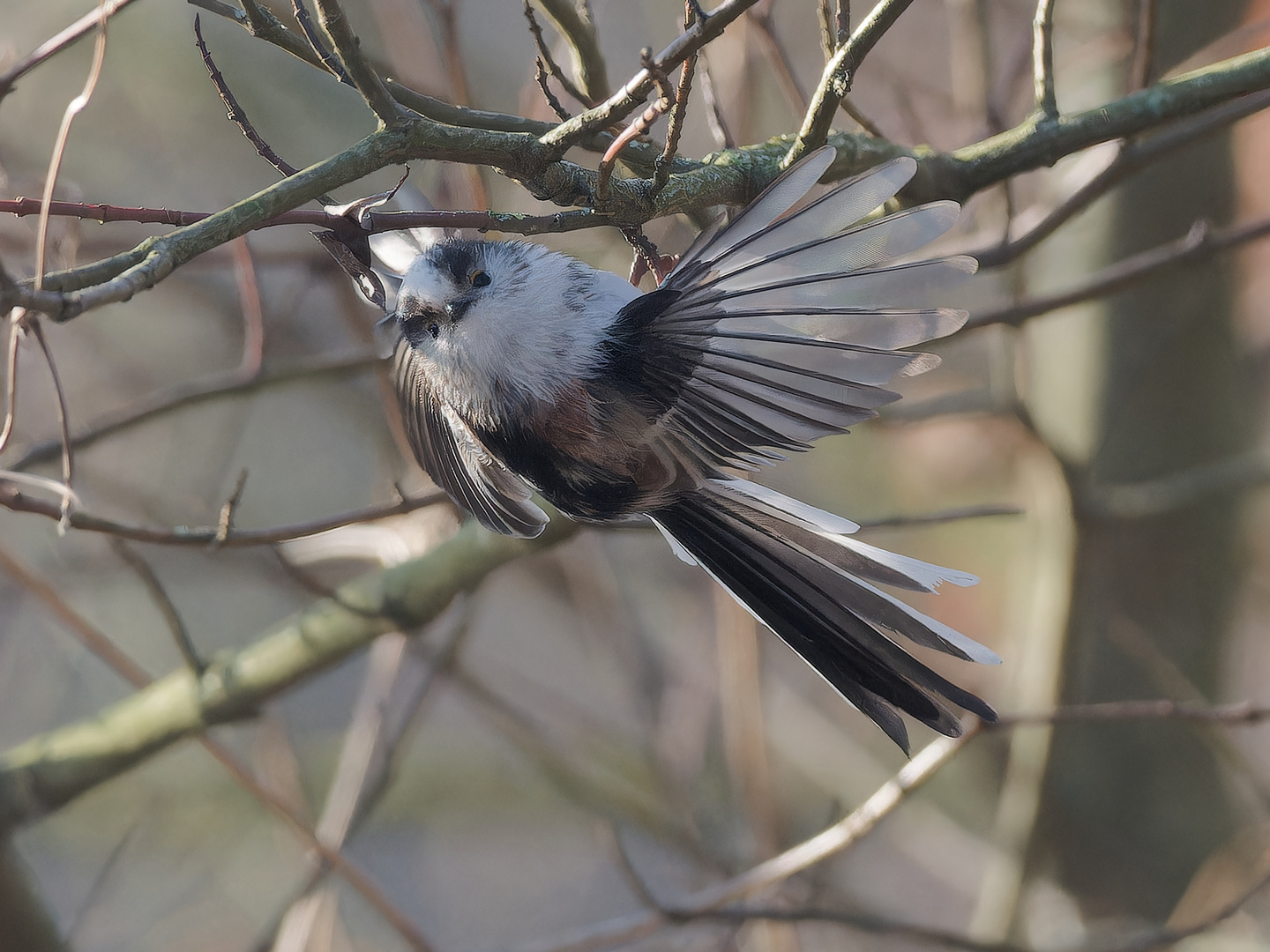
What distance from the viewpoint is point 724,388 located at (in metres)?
0.95

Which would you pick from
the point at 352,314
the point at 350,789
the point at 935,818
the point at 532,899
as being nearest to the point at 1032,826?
the point at 935,818

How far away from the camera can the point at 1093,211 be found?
7.03 ft

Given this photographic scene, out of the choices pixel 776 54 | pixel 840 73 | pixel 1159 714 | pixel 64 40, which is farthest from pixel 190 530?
pixel 1159 714

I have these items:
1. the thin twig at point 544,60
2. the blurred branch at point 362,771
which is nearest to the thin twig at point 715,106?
the thin twig at point 544,60

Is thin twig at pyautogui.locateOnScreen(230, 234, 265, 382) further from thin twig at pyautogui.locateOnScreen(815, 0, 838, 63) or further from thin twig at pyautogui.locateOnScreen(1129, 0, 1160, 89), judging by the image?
thin twig at pyautogui.locateOnScreen(1129, 0, 1160, 89)

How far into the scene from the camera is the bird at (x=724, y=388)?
2.81 feet

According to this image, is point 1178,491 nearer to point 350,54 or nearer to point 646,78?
point 646,78

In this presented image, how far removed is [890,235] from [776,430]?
0.66 feet

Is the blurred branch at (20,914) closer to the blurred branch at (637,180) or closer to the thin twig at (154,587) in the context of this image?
the thin twig at (154,587)

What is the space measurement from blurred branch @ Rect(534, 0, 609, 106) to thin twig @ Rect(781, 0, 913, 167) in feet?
0.99

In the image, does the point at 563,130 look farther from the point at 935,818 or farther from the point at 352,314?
the point at 935,818

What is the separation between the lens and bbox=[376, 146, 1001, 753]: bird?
2.81ft

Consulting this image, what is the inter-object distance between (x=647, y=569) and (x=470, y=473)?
188 centimetres

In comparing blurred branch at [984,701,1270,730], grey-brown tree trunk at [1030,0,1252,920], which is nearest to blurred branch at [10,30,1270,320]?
blurred branch at [984,701,1270,730]
